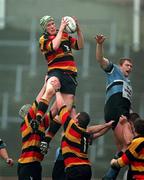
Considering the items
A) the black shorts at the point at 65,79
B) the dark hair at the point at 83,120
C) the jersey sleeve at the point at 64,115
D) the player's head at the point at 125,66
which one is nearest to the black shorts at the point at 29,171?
the jersey sleeve at the point at 64,115

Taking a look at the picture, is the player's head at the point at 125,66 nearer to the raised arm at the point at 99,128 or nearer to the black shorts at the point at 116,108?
the black shorts at the point at 116,108

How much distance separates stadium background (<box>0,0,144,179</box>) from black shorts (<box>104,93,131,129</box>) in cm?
525

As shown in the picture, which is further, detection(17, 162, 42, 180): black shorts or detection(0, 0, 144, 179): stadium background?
detection(0, 0, 144, 179): stadium background

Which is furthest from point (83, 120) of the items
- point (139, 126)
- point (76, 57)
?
point (76, 57)

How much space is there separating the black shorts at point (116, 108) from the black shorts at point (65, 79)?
1.60ft

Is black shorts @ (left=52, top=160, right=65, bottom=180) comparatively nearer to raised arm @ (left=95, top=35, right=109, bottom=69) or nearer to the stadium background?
raised arm @ (left=95, top=35, right=109, bottom=69)

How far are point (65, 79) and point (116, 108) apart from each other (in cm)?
70

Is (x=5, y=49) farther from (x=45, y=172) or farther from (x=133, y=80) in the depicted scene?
(x=45, y=172)

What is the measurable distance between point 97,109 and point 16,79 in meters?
1.88

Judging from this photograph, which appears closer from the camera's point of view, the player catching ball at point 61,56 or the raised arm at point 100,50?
the raised arm at point 100,50

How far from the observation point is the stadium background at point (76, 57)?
16.6 metres

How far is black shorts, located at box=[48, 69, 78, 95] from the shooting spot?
33.5ft

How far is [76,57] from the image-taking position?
59.0ft

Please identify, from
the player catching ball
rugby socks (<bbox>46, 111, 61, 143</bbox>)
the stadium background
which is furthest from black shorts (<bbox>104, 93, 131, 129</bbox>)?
the stadium background
